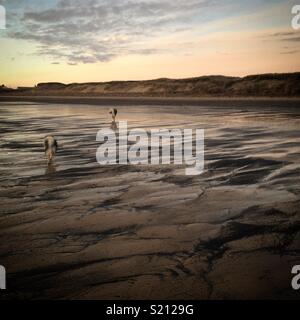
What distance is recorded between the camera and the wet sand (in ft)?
12.7

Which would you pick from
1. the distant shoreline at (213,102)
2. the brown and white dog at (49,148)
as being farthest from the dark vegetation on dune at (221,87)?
the brown and white dog at (49,148)

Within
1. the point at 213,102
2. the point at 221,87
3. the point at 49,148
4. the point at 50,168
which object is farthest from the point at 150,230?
the point at 221,87

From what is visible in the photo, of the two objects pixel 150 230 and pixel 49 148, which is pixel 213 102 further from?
pixel 150 230

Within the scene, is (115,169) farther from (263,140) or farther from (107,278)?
(263,140)

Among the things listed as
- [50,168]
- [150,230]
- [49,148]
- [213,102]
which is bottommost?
[150,230]

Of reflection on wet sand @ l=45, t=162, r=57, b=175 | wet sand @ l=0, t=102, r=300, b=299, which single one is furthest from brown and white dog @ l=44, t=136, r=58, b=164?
wet sand @ l=0, t=102, r=300, b=299

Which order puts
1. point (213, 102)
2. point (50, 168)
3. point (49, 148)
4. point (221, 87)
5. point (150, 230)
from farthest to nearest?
point (221, 87), point (213, 102), point (49, 148), point (50, 168), point (150, 230)

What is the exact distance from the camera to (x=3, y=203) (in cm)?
638

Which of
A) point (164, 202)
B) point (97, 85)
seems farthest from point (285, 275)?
point (97, 85)

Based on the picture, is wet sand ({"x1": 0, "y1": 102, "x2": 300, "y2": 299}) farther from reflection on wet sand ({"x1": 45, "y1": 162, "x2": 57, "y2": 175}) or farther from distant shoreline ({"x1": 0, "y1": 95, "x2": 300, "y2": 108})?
distant shoreline ({"x1": 0, "y1": 95, "x2": 300, "y2": 108})

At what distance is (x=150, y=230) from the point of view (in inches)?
204

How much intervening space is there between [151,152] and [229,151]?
235 cm

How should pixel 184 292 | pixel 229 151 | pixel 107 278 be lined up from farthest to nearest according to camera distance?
1. pixel 229 151
2. pixel 107 278
3. pixel 184 292

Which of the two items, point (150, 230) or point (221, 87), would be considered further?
point (221, 87)
